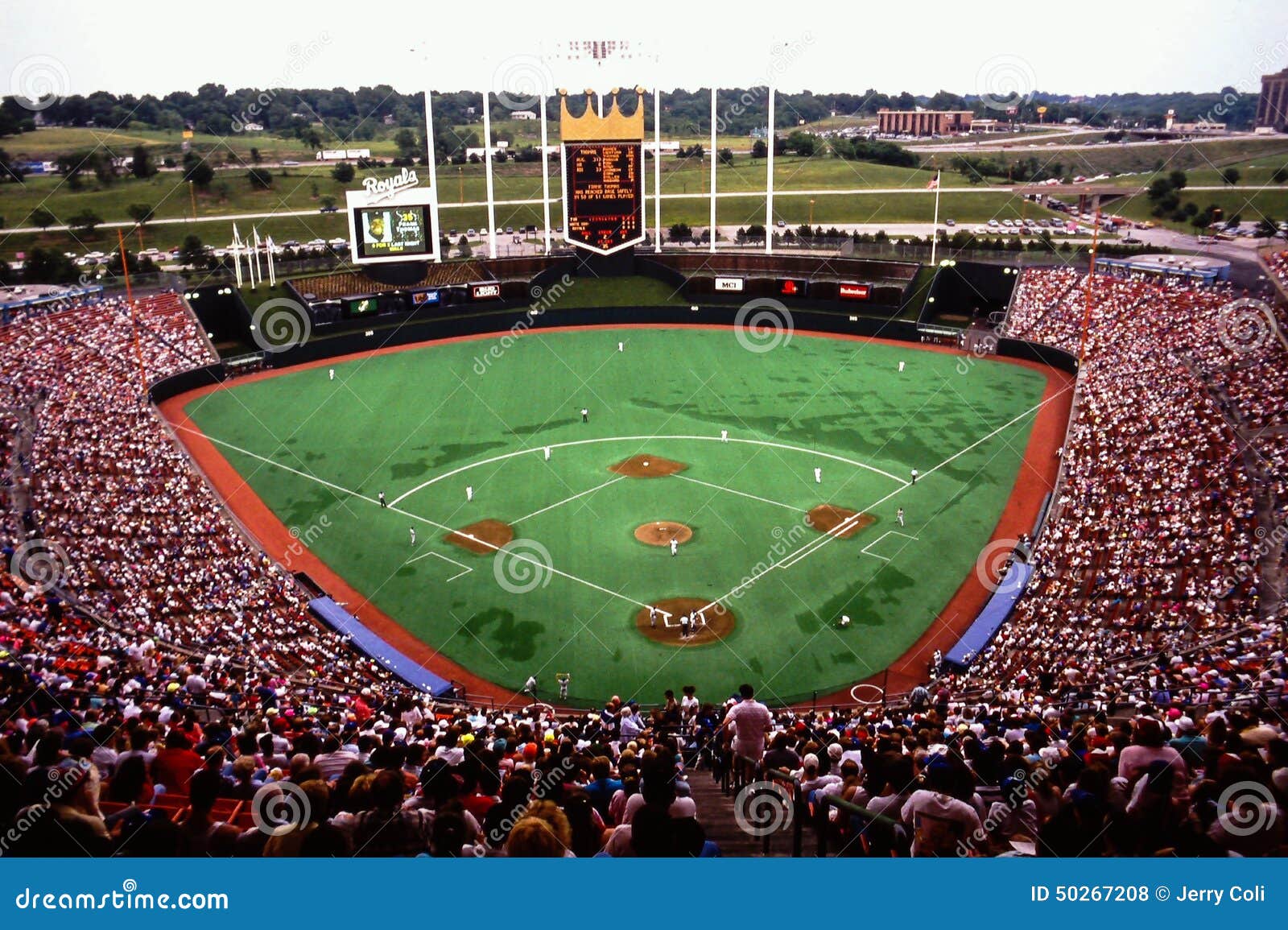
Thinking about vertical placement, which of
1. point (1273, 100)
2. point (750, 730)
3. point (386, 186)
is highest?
point (1273, 100)

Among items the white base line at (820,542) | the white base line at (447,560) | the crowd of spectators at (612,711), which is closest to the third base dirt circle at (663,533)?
the white base line at (820,542)

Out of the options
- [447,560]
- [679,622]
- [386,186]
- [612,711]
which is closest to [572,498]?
[447,560]

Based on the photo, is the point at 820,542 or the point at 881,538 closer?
the point at 820,542

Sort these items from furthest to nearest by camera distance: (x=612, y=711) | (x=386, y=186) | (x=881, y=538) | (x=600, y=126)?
(x=600, y=126), (x=386, y=186), (x=881, y=538), (x=612, y=711)

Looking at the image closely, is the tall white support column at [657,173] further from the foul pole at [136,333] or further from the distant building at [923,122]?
the distant building at [923,122]

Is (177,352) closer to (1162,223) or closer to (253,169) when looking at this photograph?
(253,169)

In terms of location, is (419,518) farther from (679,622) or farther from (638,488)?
(679,622)
